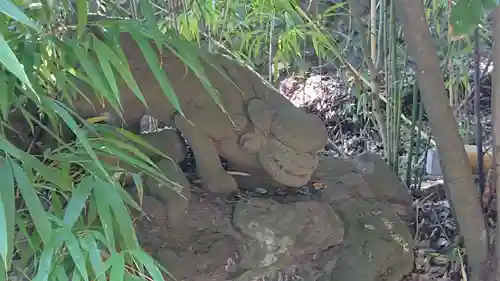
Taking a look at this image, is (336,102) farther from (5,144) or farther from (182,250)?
(5,144)

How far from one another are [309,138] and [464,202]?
1.05 feet

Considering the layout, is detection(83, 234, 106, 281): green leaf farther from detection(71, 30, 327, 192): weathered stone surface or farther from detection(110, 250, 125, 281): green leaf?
detection(71, 30, 327, 192): weathered stone surface

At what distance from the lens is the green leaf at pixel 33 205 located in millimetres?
667

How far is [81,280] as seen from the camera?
28.7 inches

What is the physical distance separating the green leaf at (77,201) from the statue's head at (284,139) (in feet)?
1.66

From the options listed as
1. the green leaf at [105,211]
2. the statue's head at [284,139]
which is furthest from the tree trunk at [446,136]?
the green leaf at [105,211]

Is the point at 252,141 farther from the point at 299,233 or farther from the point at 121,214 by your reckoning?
the point at 121,214

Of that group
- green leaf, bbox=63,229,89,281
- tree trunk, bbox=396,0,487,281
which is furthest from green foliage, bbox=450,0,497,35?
green leaf, bbox=63,229,89,281

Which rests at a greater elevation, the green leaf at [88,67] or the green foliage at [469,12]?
the green foliage at [469,12]

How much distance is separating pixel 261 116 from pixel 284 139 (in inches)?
2.5

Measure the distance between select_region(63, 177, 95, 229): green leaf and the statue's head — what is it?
0.51 meters

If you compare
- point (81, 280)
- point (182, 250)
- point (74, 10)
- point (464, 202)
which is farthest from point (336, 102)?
point (81, 280)

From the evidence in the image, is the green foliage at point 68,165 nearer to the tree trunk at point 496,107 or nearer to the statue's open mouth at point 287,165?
the statue's open mouth at point 287,165

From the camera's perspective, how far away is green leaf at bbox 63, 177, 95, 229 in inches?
27.0
